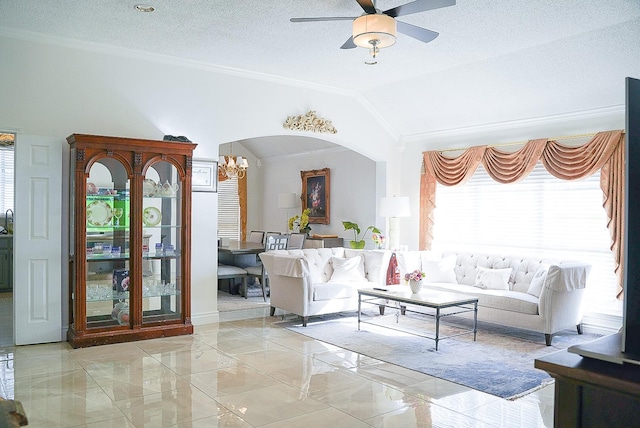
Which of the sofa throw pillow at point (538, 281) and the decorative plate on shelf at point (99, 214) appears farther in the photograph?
the sofa throw pillow at point (538, 281)

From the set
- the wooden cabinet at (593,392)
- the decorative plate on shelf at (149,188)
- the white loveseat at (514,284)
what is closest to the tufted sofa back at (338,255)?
the white loveseat at (514,284)

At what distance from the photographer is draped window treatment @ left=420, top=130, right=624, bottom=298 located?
5.67m

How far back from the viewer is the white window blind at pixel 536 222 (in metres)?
5.96

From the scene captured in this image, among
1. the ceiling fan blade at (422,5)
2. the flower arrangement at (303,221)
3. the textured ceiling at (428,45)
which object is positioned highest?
the textured ceiling at (428,45)

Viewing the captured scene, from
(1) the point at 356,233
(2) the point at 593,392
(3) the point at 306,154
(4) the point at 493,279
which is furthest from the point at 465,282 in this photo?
(2) the point at 593,392

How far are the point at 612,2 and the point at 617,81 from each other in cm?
154

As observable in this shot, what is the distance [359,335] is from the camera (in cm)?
575

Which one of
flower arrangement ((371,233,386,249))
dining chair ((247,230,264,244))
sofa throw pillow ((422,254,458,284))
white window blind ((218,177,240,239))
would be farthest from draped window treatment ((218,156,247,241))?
sofa throw pillow ((422,254,458,284))

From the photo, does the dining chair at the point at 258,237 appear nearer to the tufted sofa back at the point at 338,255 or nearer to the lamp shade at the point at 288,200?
the lamp shade at the point at 288,200

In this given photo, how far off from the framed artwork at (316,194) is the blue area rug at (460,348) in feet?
12.0

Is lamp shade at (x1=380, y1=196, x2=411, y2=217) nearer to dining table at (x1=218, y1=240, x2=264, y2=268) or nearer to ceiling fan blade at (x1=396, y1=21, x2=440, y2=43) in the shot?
dining table at (x1=218, y1=240, x2=264, y2=268)

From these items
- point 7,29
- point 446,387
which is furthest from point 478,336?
point 7,29

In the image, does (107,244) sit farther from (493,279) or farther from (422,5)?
(493,279)

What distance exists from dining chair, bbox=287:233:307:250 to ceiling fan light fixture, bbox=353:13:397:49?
5.28m
